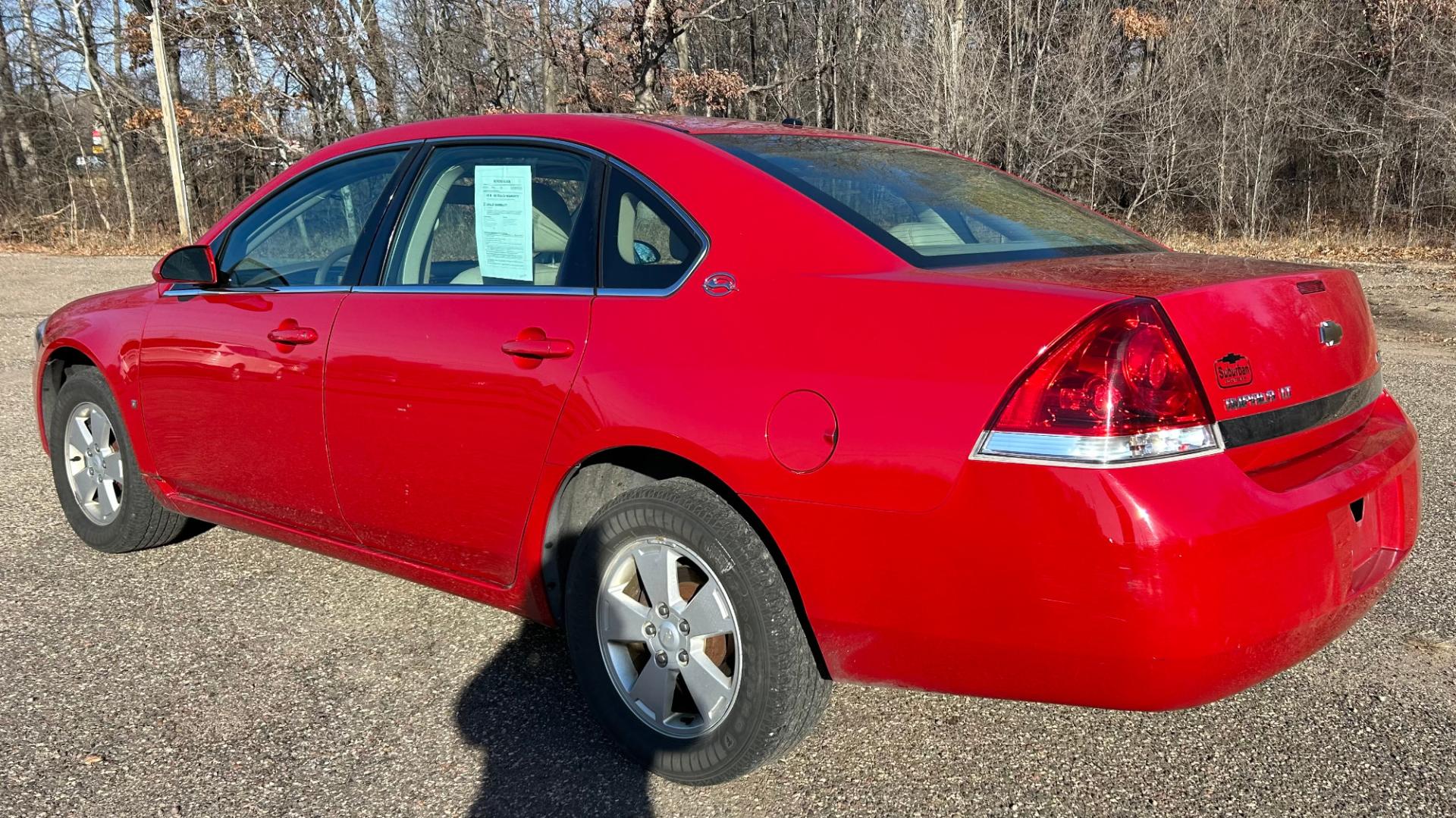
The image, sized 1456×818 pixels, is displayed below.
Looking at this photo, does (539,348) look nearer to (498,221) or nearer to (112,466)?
(498,221)

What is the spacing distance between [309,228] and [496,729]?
1865 millimetres

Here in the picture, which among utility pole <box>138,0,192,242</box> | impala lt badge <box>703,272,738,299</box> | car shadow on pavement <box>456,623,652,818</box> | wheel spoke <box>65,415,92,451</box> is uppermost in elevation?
utility pole <box>138,0,192,242</box>

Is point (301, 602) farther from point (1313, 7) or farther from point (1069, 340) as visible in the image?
point (1313, 7)

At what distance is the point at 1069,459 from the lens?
199 cm

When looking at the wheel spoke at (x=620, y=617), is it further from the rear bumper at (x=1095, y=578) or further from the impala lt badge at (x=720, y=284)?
the impala lt badge at (x=720, y=284)

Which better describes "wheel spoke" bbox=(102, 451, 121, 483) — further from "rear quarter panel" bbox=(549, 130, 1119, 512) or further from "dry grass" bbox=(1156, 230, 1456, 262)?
"dry grass" bbox=(1156, 230, 1456, 262)

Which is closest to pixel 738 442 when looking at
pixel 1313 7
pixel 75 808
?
pixel 75 808

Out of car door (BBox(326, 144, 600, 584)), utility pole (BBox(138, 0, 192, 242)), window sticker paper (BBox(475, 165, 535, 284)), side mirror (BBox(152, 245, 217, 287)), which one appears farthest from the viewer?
utility pole (BBox(138, 0, 192, 242))

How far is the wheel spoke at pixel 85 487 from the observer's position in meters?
4.39

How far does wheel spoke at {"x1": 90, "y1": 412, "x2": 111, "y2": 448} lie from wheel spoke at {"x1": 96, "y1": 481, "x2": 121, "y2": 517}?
167 mm

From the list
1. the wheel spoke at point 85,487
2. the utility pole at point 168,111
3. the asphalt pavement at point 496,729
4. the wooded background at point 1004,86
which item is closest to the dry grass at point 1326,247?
the wooded background at point 1004,86

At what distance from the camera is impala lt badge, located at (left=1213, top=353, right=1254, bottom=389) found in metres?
2.09

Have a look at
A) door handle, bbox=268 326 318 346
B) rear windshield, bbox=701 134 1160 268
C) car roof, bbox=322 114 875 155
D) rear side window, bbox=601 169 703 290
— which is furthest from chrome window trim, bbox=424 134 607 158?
door handle, bbox=268 326 318 346

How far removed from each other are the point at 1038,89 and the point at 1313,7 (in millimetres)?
9391
